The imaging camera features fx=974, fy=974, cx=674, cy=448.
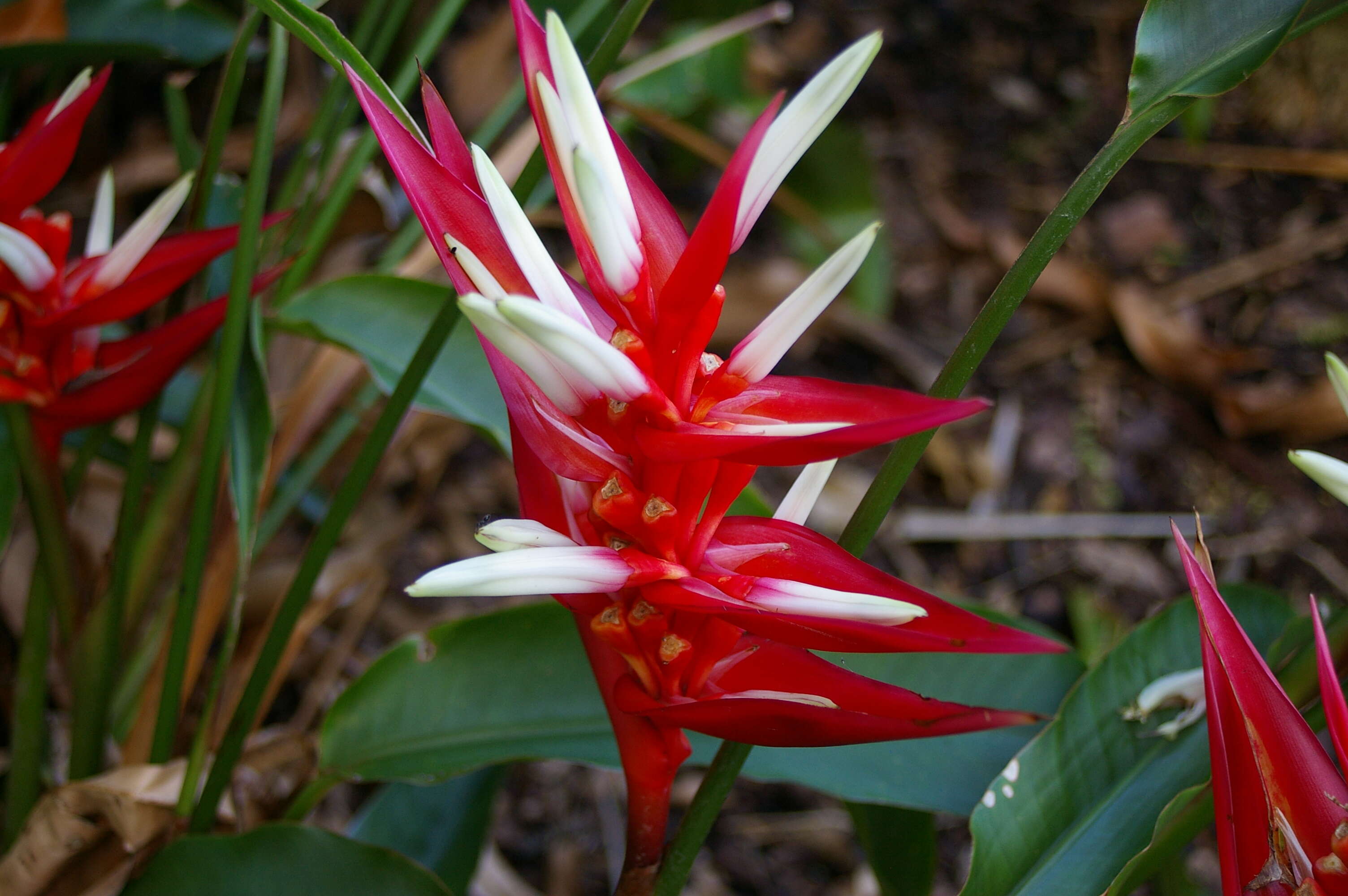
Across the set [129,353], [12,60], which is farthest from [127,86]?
[129,353]

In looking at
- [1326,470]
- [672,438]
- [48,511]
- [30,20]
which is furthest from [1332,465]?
[30,20]

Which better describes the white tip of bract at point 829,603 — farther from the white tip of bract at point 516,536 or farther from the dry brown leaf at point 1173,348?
the dry brown leaf at point 1173,348

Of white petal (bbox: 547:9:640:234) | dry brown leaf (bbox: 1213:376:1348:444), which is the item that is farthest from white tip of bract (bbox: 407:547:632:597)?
dry brown leaf (bbox: 1213:376:1348:444)

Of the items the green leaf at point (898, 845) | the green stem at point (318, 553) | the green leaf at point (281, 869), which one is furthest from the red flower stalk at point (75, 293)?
the green leaf at point (898, 845)

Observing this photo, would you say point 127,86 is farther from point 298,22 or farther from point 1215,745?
point 1215,745

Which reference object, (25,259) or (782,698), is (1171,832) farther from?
(25,259)

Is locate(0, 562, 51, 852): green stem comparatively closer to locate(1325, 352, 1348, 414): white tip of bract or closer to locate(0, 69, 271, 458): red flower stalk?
locate(0, 69, 271, 458): red flower stalk
